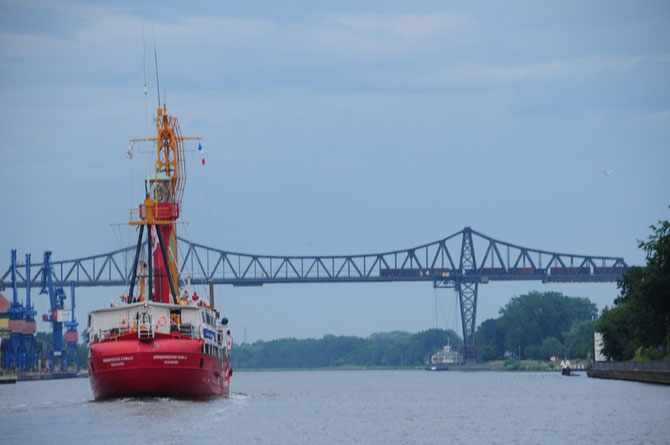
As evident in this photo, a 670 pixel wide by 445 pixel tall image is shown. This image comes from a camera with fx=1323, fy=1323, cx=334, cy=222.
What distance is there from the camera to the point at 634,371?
335 ft

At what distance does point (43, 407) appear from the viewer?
227 ft

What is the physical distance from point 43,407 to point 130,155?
15732mm

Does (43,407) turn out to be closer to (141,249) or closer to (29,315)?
(141,249)

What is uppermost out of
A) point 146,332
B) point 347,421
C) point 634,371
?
point 146,332

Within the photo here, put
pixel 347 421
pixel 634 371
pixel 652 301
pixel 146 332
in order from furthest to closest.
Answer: pixel 634 371, pixel 652 301, pixel 146 332, pixel 347 421

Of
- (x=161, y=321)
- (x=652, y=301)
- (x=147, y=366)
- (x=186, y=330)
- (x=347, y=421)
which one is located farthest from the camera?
(x=652, y=301)

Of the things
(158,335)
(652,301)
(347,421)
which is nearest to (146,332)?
(158,335)

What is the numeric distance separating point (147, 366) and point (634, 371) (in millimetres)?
51575

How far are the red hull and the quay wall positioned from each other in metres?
36.4

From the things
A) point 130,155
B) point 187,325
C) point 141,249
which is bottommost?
point 187,325

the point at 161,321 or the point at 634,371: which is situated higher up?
the point at 161,321

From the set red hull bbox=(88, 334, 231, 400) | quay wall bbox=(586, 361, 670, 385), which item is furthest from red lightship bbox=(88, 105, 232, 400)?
quay wall bbox=(586, 361, 670, 385)

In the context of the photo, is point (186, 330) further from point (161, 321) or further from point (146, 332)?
point (146, 332)

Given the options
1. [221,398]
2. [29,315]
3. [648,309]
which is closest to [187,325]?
[221,398]
